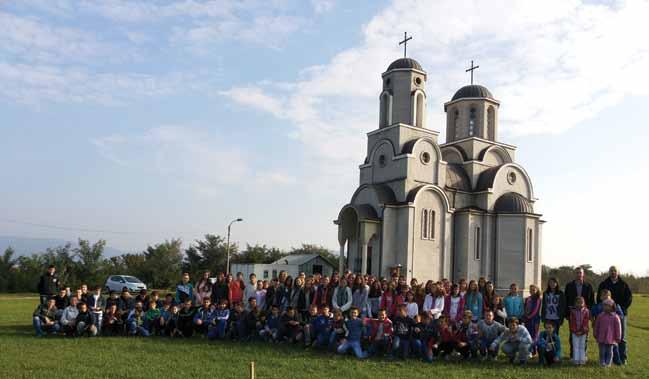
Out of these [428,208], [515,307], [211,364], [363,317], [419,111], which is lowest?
[211,364]

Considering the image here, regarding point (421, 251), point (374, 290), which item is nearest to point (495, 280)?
point (421, 251)

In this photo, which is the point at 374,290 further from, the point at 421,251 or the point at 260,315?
the point at 421,251

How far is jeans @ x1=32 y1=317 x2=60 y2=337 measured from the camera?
45.4ft

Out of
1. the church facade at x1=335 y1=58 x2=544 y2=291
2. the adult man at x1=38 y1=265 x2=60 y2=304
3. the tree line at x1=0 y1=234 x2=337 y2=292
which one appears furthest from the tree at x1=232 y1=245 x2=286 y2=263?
the adult man at x1=38 y1=265 x2=60 y2=304

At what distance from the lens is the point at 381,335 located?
467 inches

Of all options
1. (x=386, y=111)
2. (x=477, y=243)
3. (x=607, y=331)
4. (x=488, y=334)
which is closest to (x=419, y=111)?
(x=386, y=111)

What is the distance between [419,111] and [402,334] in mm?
21937

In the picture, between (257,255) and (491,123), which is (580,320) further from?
(257,255)

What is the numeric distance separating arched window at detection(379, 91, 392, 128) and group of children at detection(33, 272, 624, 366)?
18.6 m

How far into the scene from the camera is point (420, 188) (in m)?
29.3

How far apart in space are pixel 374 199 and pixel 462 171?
22.3ft

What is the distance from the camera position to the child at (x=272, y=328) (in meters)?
13.4

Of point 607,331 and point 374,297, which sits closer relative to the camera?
point 607,331

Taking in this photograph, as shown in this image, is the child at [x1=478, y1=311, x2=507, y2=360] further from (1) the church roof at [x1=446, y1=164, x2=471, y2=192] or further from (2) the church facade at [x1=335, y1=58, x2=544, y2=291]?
(1) the church roof at [x1=446, y1=164, x2=471, y2=192]
